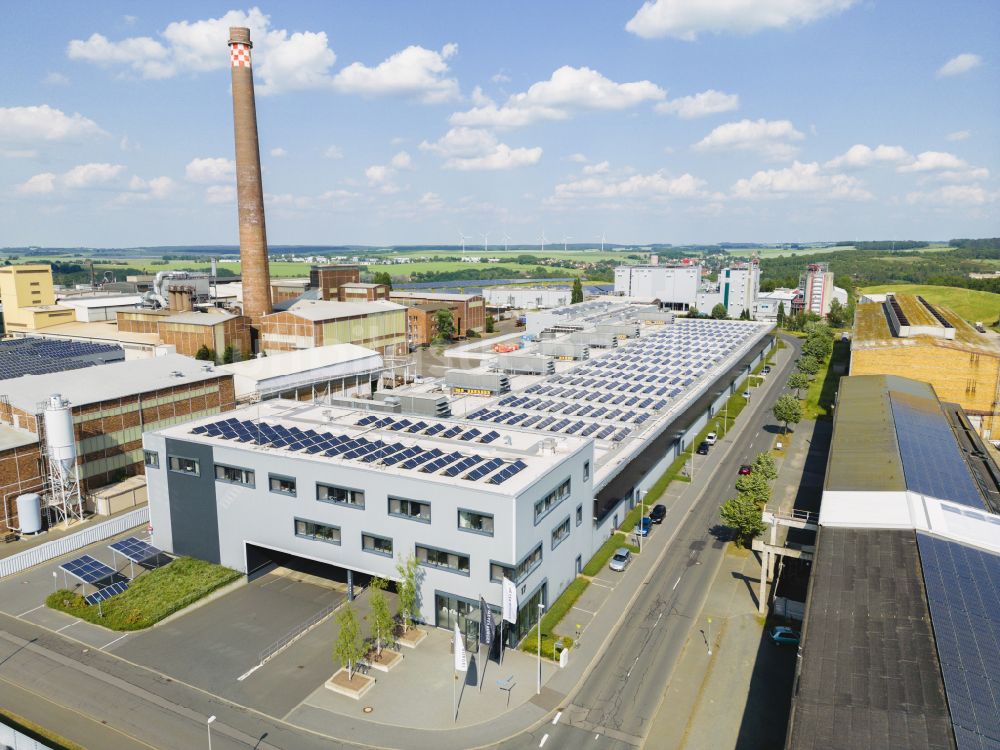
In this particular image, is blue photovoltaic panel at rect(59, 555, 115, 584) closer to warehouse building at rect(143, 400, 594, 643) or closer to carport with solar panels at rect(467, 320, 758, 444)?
warehouse building at rect(143, 400, 594, 643)

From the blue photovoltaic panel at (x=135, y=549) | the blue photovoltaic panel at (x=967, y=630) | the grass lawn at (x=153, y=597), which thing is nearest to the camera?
the blue photovoltaic panel at (x=967, y=630)

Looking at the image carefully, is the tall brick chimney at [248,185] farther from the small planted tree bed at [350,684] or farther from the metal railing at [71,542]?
the small planted tree bed at [350,684]

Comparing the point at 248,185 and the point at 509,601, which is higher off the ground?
the point at 248,185

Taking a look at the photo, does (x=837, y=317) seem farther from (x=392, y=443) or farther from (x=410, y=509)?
(x=410, y=509)

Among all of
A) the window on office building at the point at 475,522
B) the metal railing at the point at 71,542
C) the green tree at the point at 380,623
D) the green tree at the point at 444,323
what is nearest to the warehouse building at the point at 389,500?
the window on office building at the point at 475,522

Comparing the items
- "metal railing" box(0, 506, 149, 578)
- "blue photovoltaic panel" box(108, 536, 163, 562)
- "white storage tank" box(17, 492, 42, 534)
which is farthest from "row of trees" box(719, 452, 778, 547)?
"white storage tank" box(17, 492, 42, 534)

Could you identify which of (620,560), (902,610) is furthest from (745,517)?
(902,610)

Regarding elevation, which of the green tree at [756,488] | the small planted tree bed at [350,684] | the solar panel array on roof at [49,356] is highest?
the solar panel array on roof at [49,356]
